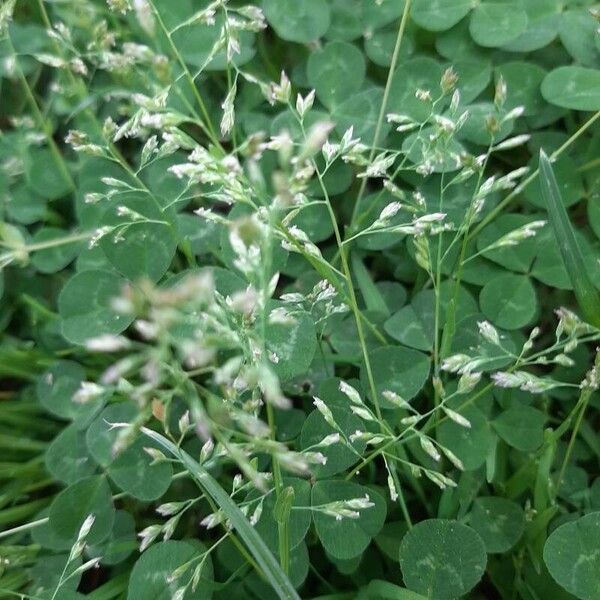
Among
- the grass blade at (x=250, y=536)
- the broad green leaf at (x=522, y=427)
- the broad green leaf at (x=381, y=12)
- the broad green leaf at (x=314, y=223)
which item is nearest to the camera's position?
the grass blade at (x=250, y=536)

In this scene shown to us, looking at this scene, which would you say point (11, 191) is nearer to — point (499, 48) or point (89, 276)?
point (89, 276)

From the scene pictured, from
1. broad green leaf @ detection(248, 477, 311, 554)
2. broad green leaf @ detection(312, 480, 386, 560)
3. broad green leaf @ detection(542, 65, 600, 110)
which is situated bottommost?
broad green leaf @ detection(312, 480, 386, 560)

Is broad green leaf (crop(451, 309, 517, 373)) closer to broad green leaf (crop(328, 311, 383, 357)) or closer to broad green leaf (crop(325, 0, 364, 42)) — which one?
broad green leaf (crop(328, 311, 383, 357))

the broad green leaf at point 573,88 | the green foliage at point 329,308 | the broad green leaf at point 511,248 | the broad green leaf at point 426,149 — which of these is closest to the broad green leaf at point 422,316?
the green foliage at point 329,308

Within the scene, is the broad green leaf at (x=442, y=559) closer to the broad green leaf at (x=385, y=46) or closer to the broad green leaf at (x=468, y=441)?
the broad green leaf at (x=468, y=441)

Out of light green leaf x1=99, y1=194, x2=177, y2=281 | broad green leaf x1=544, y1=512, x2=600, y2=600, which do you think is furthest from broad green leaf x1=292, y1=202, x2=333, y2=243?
broad green leaf x1=544, y1=512, x2=600, y2=600

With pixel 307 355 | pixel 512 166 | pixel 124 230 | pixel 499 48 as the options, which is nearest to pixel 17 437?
pixel 124 230

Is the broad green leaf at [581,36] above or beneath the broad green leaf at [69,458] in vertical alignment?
above
